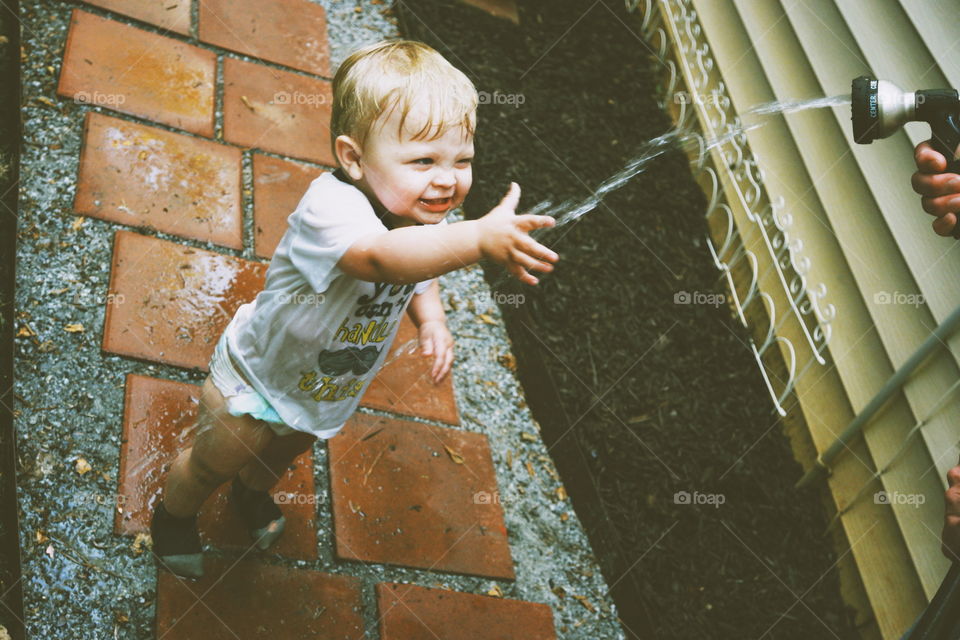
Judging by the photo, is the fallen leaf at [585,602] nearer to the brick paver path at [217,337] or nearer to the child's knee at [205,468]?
the brick paver path at [217,337]

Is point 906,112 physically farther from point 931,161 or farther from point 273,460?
point 273,460

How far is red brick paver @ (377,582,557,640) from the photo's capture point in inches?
78.8

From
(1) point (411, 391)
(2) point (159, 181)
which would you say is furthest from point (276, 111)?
(1) point (411, 391)

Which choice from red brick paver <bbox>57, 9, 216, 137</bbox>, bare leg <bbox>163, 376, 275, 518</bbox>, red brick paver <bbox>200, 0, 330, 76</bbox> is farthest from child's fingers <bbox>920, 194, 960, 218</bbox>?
red brick paver <bbox>200, 0, 330, 76</bbox>

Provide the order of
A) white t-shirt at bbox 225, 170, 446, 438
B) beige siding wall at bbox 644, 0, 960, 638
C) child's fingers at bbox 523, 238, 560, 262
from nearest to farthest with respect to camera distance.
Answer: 1. child's fingers at bbox 523, 238, 560, 262
2. white t-shirt at bbox 225, 170, 446, 438
3. beige siding wall at bbox 644, 0, 960, 638

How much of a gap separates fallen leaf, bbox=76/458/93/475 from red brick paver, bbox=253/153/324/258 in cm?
83

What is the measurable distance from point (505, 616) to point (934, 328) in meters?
1.46

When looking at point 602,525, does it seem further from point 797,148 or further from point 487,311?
point 797,148

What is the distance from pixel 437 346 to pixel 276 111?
157 centimetres

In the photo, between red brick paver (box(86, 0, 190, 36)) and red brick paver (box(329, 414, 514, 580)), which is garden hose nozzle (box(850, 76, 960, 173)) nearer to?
red brick paver (box(329, 414, 514, 580))

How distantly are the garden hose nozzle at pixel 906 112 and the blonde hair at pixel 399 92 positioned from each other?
749 millimetres

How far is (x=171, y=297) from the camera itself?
231 cm

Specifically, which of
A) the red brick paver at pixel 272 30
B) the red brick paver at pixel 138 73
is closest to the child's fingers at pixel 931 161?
the red brick paver at pixel 138 73

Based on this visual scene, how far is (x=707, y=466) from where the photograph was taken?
269cm
